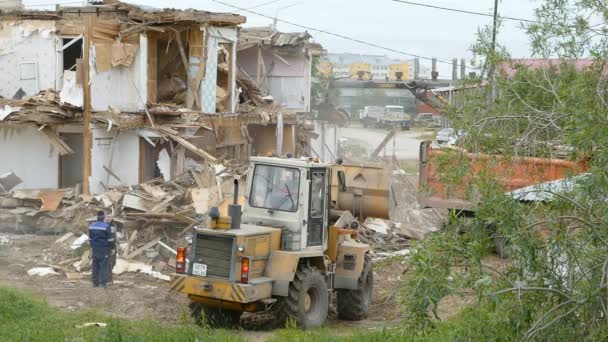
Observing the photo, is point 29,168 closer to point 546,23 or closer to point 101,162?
point 101,162

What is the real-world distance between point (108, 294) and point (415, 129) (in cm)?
4139

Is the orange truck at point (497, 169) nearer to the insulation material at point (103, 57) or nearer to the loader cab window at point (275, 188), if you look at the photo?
the loader cab window at point (275, 188)

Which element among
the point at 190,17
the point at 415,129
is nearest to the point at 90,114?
→ the point at 190,17

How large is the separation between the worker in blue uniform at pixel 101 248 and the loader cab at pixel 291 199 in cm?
355

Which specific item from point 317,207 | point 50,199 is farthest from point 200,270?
point 50,199

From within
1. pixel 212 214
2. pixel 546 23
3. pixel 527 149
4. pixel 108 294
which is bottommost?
pixel 108 294

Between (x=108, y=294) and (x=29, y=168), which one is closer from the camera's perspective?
(x=108, y=294)

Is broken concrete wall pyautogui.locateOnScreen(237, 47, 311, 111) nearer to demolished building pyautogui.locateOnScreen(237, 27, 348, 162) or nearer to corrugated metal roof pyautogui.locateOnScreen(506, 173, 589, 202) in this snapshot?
demolished building pyautogui.locateOnScreen(237, 27, 348, 162)

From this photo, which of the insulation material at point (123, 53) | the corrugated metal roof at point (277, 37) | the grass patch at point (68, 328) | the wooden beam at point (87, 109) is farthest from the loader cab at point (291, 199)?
the corrugated metal roof at point (277, 37)

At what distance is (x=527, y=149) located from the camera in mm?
8953

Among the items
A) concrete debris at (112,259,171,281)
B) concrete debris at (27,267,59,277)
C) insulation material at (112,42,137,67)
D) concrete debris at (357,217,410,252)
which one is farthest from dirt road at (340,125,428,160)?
concrete debris at (27,267,59,277)

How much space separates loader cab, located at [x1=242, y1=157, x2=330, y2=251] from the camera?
46.7 feet

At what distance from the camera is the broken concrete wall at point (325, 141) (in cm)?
3941

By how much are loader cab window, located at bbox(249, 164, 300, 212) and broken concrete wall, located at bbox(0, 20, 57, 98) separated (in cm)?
1280
